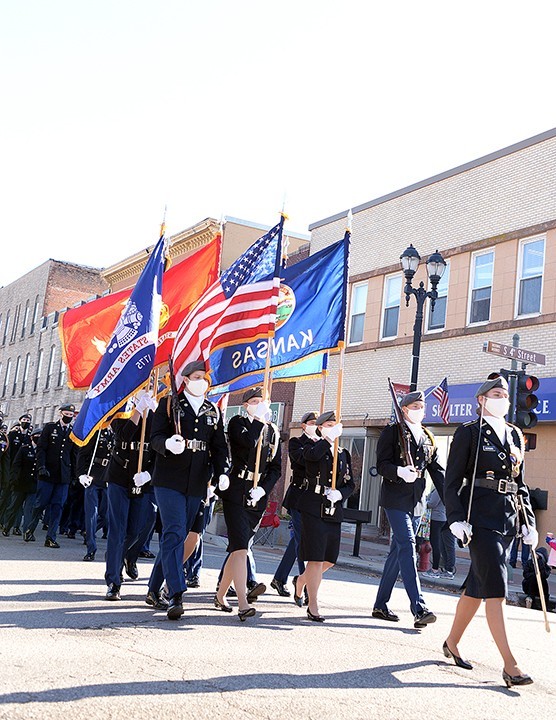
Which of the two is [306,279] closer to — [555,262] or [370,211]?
[555,262]

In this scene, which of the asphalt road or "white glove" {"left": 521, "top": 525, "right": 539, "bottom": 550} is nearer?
the asphalt road

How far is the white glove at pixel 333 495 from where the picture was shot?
862 centimetres

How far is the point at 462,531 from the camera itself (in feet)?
20.8

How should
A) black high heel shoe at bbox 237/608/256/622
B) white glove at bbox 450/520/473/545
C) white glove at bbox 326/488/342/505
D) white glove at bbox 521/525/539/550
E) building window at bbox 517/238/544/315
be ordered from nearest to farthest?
white glove at bbox 450/520/473/545 → white glove at bbox 521/525/539/550 → black high heel shoe at bbox 237/608/256/622 → white glove at bbox 326/488/342/505 → building window at bbox 517/238/544/315

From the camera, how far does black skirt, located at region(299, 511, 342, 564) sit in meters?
8.43

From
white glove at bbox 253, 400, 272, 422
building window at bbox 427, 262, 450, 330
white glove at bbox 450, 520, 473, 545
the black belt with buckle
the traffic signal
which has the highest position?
building window at bbox 427, 262, 450, 330

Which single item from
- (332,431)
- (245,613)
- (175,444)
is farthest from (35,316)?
(245,613)

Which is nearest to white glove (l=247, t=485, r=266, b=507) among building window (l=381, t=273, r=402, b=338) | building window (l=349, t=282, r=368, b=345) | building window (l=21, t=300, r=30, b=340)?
building window (l=381, t=273, r=402, b=338)

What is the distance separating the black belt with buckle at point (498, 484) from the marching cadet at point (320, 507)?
229cm

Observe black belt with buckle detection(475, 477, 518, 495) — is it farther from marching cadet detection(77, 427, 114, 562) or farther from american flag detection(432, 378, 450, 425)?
american flag detection(432, 378, 450, 425)

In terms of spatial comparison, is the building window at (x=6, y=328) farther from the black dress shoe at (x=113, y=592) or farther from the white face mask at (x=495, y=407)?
the white face mask at (x=495, y=407)

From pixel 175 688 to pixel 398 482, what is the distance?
3831 millimetres

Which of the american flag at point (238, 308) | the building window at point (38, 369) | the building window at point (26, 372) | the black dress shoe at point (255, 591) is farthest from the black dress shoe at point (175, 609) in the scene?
the building window at point (26, 372)

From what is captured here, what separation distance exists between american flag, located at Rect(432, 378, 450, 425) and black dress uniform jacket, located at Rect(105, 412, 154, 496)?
11.5 m
